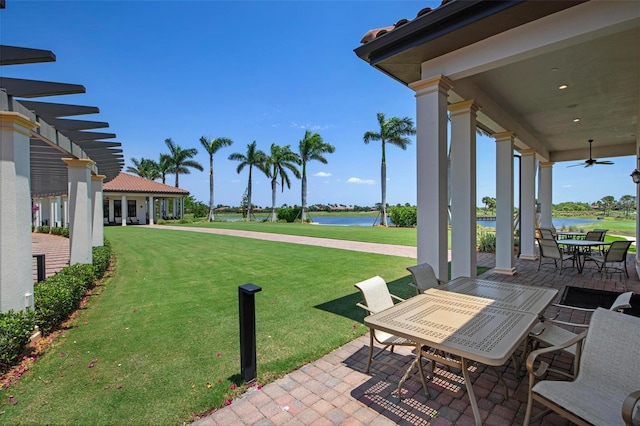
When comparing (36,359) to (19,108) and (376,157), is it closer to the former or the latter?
(19,108)

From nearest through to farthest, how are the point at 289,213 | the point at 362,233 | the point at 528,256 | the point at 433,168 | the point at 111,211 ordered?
the point at 433,168
the point at 528,256
the point at 362,233
the point at 111,211
the point at 289,213

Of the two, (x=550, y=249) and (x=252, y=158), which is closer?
(x=550, y=249)

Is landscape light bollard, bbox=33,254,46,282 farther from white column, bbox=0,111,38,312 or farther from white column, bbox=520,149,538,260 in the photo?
white column, bbox=520,149,538,260

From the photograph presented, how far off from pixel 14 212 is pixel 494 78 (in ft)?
23.8

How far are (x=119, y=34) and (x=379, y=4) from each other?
609 centimetres

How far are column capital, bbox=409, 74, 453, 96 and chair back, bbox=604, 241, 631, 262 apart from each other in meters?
5.88

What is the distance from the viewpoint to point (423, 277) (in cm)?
371

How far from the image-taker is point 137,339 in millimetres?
3871

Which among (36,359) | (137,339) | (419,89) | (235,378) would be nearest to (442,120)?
(419,89)

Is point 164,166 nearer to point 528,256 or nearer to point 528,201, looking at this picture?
point 528,201

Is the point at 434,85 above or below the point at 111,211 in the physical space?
above

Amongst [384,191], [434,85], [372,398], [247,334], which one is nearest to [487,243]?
[434,85]

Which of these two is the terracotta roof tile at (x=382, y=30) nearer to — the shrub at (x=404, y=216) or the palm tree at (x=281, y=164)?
the shrub at (x=404, y=216)

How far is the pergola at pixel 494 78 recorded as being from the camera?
3316 mm
